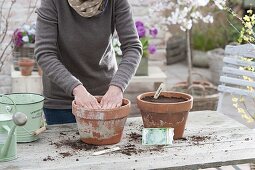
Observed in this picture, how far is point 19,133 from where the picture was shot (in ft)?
6.44

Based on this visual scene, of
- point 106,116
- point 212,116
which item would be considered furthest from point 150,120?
point 212,116

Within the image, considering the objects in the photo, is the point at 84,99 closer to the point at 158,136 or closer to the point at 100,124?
the point at 100,124

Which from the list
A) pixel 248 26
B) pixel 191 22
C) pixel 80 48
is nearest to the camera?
pixel 80 48

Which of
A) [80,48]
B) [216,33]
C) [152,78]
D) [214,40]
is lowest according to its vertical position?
[152,78]

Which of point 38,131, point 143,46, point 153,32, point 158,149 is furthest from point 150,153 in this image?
point 153,32

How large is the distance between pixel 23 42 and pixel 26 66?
0.25 meters

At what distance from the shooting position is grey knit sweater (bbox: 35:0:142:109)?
2.09m

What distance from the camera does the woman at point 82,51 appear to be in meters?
2.04

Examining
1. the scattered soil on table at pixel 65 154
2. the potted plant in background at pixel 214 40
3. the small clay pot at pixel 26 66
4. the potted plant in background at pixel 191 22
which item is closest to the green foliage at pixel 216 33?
the potted plant in background at pixel 214 40

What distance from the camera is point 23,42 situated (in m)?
3.90

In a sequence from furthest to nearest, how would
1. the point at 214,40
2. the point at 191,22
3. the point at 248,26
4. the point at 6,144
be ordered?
1. the point at 214,40
2. the point at 191,22
3. the point at 248,26
4. the point at 6,144

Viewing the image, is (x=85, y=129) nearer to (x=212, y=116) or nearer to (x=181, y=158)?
(x=181, y=158)

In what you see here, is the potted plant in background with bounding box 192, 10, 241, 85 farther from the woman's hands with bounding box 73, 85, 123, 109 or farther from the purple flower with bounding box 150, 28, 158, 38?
the woman's hands with bounding box 73, 85, 123, 109

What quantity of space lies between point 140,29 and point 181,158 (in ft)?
7.75
